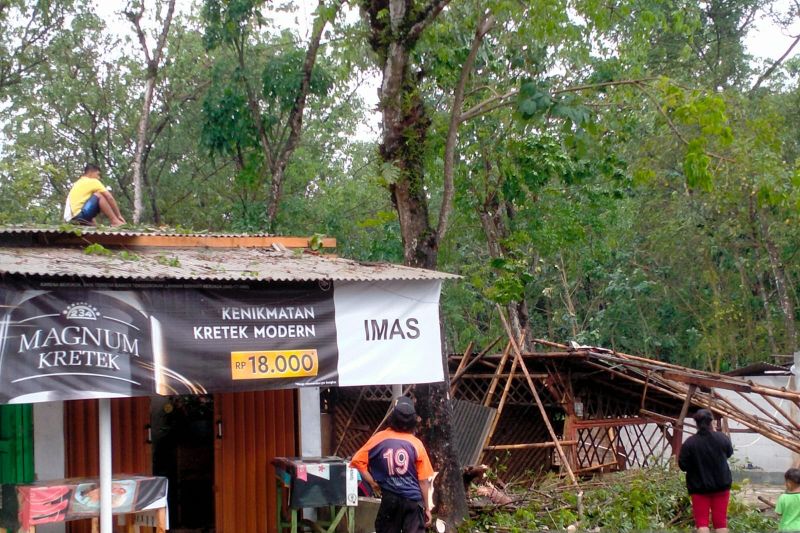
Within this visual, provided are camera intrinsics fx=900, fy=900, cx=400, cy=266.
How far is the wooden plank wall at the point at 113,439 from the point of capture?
9.06 meters

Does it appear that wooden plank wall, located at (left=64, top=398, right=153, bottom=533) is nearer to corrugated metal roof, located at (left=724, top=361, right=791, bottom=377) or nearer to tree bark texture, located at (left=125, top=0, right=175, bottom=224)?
tree bark texture, located at (left=125, top=0, right=175, bottom=224)

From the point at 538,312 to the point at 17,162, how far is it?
1717 cm

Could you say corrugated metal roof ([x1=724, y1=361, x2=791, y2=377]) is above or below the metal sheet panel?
above

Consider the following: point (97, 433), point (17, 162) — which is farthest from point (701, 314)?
point (97, 433)

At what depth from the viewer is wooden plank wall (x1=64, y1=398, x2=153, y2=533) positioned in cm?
906

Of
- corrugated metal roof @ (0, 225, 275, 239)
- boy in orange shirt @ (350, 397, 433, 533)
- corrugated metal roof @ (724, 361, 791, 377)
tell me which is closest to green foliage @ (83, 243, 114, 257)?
corrugated metal roof @ (0, 225, 275, 239)

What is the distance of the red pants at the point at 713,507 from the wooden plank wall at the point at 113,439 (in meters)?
5.71

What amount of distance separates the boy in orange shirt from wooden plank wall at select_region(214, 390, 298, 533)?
334cm

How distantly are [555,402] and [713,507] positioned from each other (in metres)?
5.00

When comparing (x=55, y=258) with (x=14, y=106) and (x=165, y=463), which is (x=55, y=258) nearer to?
(x=165, y=463)

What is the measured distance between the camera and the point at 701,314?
26.5 metres

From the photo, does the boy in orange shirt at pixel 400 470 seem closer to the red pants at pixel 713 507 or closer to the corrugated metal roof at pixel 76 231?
the red pants at pixel 713 507

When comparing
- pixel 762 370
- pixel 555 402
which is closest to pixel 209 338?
pixel 555 402

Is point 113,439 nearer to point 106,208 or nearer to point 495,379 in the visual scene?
point 106,208
